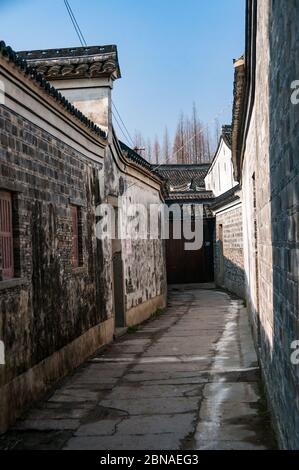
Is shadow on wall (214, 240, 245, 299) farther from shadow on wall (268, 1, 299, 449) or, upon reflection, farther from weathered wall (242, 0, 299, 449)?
shadow on wall (268, 1, 299, 449)

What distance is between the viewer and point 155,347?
10.9 metres

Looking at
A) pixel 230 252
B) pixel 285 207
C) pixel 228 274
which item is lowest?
pixel 228 274

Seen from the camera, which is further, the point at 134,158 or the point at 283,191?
the point at 134,158

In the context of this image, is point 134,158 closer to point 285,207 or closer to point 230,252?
point 230,252

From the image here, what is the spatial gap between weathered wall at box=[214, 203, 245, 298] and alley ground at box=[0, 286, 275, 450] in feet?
24.4

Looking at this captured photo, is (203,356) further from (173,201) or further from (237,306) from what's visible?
(173,201)

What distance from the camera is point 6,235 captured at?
21.6 ft

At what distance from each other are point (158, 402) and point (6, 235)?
7.99 feet

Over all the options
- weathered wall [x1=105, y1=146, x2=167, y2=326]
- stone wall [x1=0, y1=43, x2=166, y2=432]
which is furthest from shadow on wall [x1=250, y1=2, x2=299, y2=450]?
weathered wall [x1=105, y1=146, x2=167, y2=326]

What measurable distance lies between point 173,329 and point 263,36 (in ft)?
30.5

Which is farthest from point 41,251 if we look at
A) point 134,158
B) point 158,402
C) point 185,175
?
point 185,175

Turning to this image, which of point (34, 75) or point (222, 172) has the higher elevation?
point (222, 172)

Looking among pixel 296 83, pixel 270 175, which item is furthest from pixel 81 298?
pixel 296 83

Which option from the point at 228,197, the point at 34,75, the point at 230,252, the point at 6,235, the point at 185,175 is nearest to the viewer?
the point at 6,235
